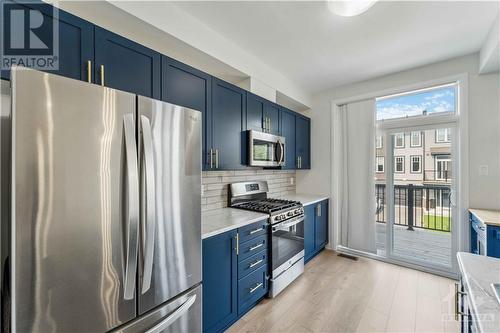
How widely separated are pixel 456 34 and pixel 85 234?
3567 mm

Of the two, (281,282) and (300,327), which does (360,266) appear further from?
(300,327)

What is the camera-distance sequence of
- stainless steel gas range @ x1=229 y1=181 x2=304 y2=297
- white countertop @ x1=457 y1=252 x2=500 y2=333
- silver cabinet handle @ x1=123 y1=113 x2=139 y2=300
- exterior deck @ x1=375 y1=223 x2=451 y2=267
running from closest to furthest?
white countertop @ x1=457 y1=252 x2=500 y2=333
silver cabinet handle @ x1=123 y1=113 x2=139 y2=300
stainless steel gas range @ x1=229 y1=181 x2=304 y2=297
exterior deck @ x1=375 y1=223 x2=451 y2=267

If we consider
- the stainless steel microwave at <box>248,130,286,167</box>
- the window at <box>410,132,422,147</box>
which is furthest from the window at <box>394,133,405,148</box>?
the stainless steel microwave at <box>248,130,286,167</box>

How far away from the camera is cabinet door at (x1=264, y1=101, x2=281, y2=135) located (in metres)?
2.98

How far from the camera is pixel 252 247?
2158 mm

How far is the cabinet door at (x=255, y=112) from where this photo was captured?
8.77ft

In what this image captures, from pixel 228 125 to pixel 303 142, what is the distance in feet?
6.06

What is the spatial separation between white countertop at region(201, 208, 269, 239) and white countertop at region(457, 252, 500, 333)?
1.45m

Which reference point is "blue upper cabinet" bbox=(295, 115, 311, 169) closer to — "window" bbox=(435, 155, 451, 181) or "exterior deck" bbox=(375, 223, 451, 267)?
"exterior deck" bbox=(375, 223, 451, 267)

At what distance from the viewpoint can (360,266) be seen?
319 centimetres

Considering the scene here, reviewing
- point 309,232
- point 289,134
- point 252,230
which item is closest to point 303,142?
point 289,134

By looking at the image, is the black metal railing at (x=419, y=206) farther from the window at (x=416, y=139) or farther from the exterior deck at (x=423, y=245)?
the window at (x=416, y=139)

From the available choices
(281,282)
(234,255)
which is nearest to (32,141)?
(234,255)

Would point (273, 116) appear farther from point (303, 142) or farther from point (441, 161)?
point (441, 161)
